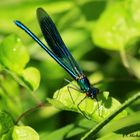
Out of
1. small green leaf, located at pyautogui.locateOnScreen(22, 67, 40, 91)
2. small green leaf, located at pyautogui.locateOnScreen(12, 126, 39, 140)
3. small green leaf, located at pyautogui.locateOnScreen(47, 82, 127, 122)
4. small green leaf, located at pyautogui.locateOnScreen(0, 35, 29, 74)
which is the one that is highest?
small green leaf, located at pyautogui.locateOnScreen(0, 35, 29, 74)

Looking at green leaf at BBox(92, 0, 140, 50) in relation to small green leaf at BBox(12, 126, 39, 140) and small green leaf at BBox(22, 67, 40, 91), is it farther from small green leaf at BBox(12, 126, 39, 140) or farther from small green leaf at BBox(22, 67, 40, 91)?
small green leaf at BBox(12, 126, 39, 140)

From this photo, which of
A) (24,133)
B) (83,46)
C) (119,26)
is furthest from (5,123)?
(83,46)

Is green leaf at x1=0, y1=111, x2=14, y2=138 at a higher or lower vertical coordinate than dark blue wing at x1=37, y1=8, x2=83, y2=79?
lower

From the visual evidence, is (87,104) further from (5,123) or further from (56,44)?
(56,44)

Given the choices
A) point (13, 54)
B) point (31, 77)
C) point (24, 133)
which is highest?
point (13, 54)

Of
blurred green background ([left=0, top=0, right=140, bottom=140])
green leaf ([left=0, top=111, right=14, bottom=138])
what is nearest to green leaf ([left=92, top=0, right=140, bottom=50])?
blurred green background ([left=0, top=0, right=140, bottom=140])

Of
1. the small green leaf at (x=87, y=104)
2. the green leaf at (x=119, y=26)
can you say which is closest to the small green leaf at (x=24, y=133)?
the small green leaf at (x=87, y=104)

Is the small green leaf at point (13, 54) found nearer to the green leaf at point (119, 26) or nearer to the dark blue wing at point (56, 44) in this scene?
the dark blue wing at point (56, 44)
